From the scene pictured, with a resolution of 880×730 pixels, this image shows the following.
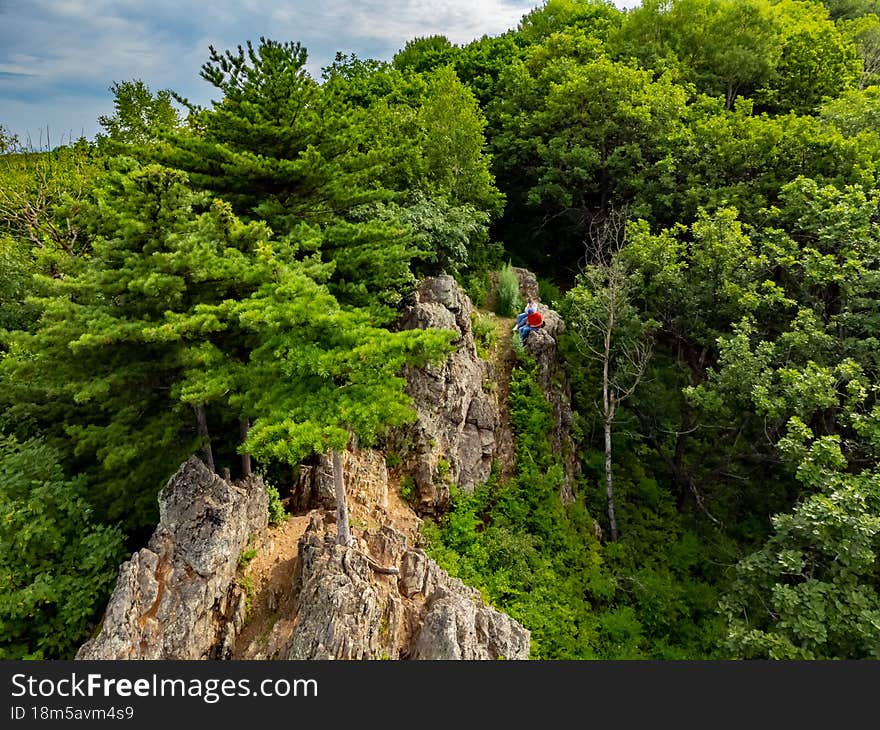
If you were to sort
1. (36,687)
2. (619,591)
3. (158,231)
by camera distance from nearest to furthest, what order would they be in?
(36,687)
(158,231)
(619,591)

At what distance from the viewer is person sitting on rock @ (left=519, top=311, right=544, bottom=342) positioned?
1702cm

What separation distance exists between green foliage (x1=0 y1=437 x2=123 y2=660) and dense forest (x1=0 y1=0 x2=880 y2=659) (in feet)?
0.17

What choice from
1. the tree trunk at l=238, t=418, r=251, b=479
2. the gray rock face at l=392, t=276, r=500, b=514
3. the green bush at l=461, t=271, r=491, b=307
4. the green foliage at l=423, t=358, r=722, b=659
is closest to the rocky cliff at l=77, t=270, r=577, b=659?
the tree trunk at l=238, t=418, r=251, b=479

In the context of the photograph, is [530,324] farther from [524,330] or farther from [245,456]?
[245,456]

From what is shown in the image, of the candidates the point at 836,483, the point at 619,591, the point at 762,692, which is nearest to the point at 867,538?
the point at 836,483

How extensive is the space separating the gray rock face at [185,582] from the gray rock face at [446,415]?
202 inches

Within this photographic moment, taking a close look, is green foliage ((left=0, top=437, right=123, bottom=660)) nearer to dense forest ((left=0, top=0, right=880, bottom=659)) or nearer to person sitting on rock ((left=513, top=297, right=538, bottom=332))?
dense forest ((left=0, top=0, right=880, bottom=659))

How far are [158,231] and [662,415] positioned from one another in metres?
16.3

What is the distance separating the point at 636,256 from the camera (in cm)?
1512

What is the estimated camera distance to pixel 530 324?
56.1ft

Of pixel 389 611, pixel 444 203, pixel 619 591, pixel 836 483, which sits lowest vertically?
pixel 619 591

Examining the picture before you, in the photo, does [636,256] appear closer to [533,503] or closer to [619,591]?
[533,503]

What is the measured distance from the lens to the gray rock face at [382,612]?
8.38 meters

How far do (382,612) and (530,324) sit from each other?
36.0 feet
